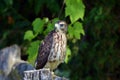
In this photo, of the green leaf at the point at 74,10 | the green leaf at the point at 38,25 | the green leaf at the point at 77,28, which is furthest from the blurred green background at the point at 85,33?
the green leaf at the point at 74,10

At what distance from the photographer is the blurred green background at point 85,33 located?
8.10 metres

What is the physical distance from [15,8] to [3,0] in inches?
26.4

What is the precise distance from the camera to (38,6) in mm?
Answer: 8719

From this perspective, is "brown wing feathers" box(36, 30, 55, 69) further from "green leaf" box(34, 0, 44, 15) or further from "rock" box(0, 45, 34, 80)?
"green leaf" box(34, 0, 44, 15)

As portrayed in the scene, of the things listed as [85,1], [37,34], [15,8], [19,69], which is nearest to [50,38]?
[19,69]

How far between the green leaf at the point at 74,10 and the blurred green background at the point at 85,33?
1.25 m

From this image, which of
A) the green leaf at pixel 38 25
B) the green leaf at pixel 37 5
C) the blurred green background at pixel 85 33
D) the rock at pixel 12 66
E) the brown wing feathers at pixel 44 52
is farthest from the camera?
the green leaf at pixel 37 5

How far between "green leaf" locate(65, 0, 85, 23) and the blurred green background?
1.25 metres

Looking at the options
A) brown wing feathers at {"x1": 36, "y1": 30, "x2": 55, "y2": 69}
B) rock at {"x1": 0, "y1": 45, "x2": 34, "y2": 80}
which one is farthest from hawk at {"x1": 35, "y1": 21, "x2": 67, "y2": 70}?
rock at {"x1": 0, "y1": 45, "x2": 34, "y2": 80}

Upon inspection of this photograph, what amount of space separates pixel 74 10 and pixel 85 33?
2.08 meters

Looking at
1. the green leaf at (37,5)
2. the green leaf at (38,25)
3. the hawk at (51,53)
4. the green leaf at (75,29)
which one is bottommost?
the hawk at (51,53)

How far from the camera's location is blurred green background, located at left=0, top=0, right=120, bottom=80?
8102mm

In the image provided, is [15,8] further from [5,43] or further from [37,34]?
[37,34]

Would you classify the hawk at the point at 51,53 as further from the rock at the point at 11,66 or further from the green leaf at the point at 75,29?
the green leaf at the point at 75,29
